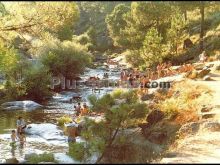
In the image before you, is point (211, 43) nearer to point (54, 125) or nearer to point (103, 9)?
point (54, 125)

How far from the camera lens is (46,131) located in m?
27.5

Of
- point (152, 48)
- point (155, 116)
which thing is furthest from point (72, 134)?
point (152, 48)

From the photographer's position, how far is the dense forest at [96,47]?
16.5 meters

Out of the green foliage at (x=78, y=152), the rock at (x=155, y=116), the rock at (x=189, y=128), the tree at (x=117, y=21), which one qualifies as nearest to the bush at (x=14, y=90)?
the rock at (x=155, y=116)

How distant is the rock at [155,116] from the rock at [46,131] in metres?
5.40

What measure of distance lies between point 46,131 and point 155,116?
7.34 meters

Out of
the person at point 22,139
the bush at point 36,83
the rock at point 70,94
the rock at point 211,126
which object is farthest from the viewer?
the rock at point 70,94

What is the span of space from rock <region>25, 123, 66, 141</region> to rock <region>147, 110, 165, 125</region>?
17.7 feet

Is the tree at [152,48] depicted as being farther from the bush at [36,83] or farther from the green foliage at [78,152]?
the green foliage at [78,152]

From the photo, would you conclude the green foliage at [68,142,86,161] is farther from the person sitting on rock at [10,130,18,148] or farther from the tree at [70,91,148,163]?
the person sitting on rock at [10,130,18,148]

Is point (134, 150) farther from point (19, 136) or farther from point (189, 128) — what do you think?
point (19, 136)

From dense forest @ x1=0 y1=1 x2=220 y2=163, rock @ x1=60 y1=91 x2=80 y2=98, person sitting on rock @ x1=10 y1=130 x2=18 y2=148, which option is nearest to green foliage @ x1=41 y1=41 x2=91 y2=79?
dense forest @ x1=0 y1=1 x2=220 y2=163

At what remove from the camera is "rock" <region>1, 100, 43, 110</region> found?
36.5 metres

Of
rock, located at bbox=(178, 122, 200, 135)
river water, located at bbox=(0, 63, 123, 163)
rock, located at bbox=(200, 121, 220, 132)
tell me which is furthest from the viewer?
river water, located at bbox=(0, 63, 123, 163)
